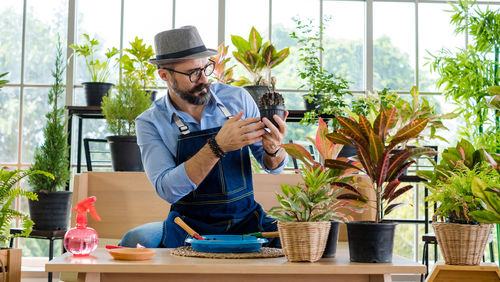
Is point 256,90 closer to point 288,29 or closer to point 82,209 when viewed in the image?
point 288,29

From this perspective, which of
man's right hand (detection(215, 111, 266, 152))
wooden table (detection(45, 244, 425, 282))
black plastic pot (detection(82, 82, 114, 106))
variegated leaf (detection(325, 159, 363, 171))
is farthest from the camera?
black plastic pot (detection(82, 82, 114, 106))

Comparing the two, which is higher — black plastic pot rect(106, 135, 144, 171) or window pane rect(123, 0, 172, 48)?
window pane rect(123, 0, 172, 48)

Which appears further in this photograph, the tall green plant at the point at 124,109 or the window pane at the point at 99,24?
the window pane at the point at 99,24

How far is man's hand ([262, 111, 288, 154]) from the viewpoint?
1722mm

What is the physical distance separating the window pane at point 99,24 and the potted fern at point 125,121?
131 centimetres

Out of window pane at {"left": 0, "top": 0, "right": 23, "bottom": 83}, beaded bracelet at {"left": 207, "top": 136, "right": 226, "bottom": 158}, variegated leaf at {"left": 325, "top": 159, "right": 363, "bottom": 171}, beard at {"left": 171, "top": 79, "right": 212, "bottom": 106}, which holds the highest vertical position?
window pane at {"left": 0, "top": 0, "right": 23, "bottom": 83}

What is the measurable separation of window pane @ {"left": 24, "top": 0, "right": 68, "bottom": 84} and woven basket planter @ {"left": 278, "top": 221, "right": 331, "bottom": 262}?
13.6 feet

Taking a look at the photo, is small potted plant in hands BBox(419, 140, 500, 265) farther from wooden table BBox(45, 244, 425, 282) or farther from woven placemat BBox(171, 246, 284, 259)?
woven placemat BBox(171, 246, 284, 259)

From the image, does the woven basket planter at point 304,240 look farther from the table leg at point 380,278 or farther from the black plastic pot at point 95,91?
the black plastic pot at point 95,91

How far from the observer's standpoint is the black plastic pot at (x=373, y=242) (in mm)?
1353

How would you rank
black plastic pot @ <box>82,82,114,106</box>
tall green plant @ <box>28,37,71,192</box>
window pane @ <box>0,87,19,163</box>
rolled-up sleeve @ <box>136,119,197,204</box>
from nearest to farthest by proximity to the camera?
rolled-up sleeve @ <box>136,119,197,204</box> < tall green plant @ <box>28,37,71,192</box> < black plastic pot @ <box>82,82,114,106</box> < window pane @ <box>0,87,19,163</box>

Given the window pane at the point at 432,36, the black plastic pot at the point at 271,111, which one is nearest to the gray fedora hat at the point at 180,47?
the black plastic pot at the point at 271,111

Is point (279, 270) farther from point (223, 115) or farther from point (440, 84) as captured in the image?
point (440, 84)

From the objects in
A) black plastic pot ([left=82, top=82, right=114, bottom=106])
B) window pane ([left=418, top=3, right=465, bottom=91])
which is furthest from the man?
A: window pane ([left=418, top=3, right=465, bottom=91])
